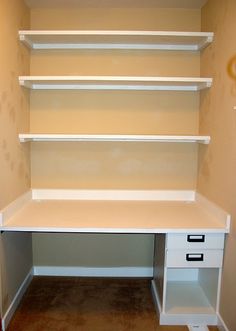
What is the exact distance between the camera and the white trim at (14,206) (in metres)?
1.96

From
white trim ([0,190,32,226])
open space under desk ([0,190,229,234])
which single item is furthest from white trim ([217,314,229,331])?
white trim ([0,190,32,226])

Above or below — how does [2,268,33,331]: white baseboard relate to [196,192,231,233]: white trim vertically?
below

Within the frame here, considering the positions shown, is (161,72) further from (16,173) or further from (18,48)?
(16,173)

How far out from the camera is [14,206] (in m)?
2.19

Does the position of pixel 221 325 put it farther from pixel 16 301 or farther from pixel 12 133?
pixel 12 133

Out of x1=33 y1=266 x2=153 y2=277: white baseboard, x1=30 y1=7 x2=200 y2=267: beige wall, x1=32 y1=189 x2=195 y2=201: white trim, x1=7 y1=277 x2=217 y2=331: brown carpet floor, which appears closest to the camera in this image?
x1=7 y1=277 x2=217 y2=331: brown carpet floor

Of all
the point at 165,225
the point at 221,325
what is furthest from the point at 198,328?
the point at 165,225

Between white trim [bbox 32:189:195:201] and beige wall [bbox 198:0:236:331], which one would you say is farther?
white trim [bbox 32:189:195:201]

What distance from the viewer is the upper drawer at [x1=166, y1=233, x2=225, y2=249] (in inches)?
77.8

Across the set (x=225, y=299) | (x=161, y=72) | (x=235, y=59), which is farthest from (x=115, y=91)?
(x=225, y=299)

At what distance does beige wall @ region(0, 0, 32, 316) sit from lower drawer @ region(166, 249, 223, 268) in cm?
119

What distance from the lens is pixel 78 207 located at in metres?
2.43

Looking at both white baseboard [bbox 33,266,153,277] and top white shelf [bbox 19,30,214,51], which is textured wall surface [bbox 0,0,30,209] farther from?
white baseboard [bbox 33,266,153,277]

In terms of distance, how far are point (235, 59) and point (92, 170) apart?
1492mm
